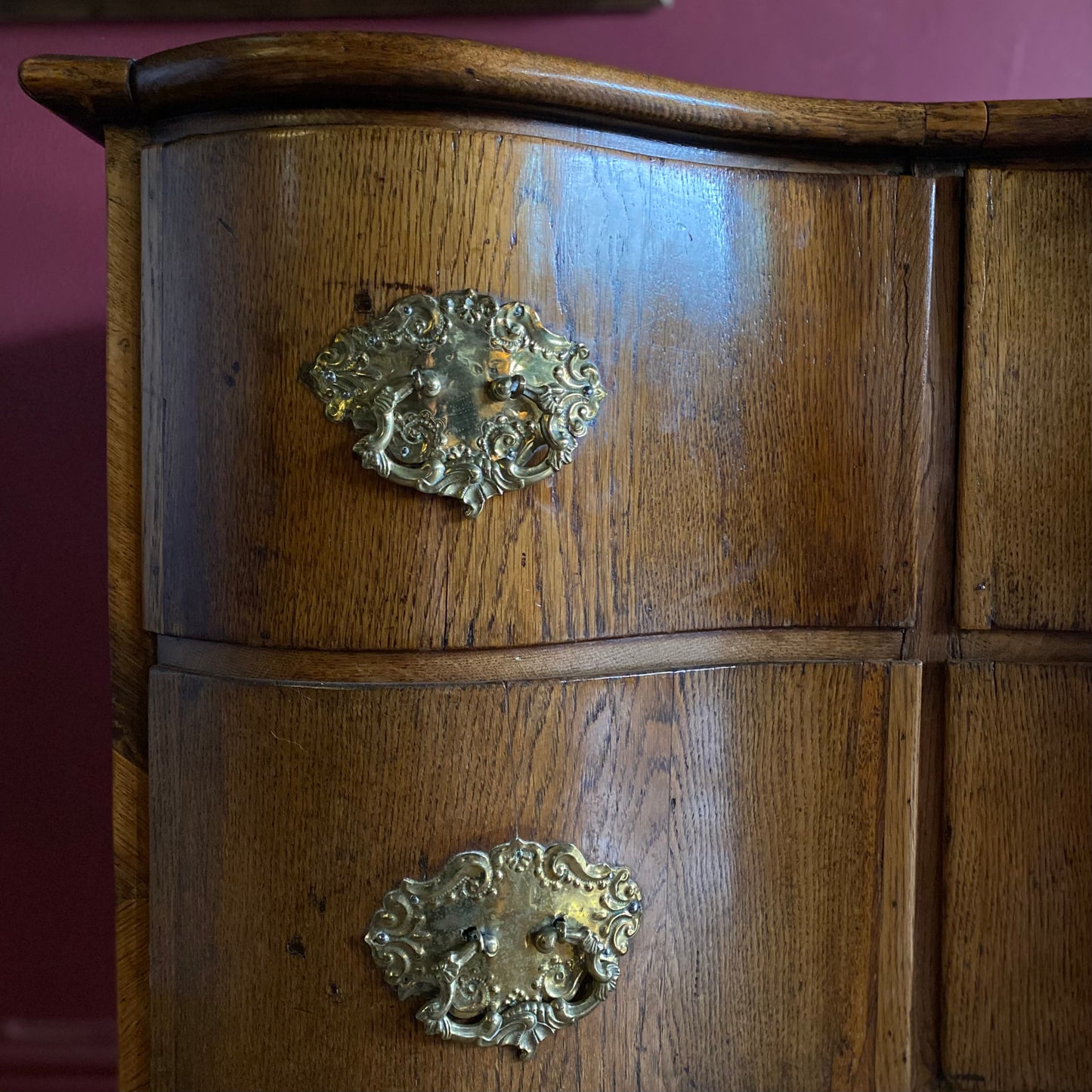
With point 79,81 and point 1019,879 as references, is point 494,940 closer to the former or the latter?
point 1019,879

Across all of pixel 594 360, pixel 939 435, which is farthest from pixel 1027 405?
pixel 594 360

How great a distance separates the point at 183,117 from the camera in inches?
21.3

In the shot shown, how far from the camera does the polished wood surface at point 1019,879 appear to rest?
2.03 ft

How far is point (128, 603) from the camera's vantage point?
0.58 m

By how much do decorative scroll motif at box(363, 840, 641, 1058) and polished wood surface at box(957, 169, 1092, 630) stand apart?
0.98ft

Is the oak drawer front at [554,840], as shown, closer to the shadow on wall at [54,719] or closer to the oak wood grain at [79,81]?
the oak wood grain at [79,81]

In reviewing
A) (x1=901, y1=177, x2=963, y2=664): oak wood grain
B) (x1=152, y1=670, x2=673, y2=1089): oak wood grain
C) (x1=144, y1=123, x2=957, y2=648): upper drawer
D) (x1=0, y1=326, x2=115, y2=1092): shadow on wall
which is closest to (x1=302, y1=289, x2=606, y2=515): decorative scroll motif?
(x1=144, y1=123, x2=957, y2=648): upper drawer

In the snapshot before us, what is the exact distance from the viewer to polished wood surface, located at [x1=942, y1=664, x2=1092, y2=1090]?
24.3 inches

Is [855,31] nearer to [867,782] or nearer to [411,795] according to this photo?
[867,782]

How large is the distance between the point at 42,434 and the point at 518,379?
0.70m

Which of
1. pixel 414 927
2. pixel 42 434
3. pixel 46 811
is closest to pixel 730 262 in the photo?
pixel 414 927

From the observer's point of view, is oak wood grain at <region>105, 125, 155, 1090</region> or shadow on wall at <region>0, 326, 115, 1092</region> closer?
oak wood grain at <region>105, 125, 155, 1090</region>

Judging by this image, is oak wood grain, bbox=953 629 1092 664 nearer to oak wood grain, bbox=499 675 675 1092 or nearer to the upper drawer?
the upper drawer

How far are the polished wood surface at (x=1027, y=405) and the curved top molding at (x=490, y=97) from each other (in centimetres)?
3
